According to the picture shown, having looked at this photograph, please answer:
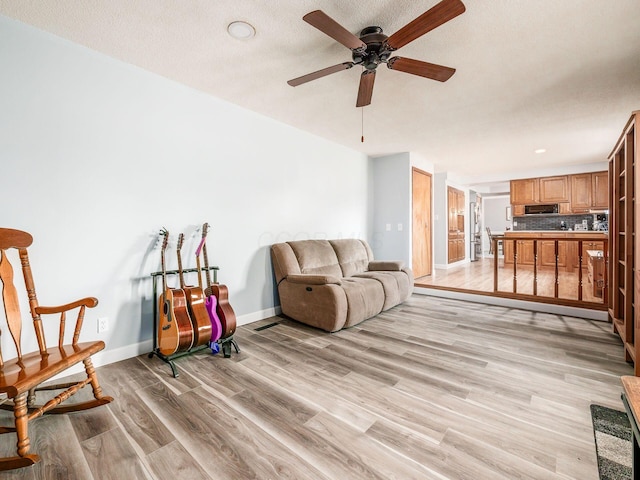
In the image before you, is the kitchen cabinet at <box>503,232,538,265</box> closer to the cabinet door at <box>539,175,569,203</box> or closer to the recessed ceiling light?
the cabinet door at <box>539,175,569,203</box>

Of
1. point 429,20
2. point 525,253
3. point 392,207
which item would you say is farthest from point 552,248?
point 429,20

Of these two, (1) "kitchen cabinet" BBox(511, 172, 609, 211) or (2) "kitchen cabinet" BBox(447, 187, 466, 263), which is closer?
(1) "kitchen cabinet" BBox(511, 172, 609, 211)

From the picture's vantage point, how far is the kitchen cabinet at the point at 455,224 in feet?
24.5

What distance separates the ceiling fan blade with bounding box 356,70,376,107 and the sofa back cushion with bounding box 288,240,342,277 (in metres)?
1.85

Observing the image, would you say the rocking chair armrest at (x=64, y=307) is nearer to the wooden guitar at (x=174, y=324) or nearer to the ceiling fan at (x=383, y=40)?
the wooden guitar at (x=174, y=324)

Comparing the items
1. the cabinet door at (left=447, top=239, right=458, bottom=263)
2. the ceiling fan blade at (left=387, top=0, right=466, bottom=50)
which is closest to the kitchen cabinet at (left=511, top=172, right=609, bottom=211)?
the cabinet door at (left=447, top=239, right=458, bottom=263)

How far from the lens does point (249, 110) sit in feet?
11.3

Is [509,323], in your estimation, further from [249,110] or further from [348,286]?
[249,110]

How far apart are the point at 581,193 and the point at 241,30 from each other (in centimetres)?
781

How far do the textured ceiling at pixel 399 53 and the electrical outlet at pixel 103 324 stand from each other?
2.12m

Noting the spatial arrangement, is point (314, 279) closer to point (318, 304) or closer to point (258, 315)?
point (318, 304)

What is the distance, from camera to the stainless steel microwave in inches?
275

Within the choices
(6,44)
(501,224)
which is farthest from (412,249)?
(501,224)

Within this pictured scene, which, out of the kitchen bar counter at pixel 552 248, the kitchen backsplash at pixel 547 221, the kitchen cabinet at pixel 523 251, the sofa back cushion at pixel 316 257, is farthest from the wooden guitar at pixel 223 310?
the kitchen backsplash at pixel 547 221
